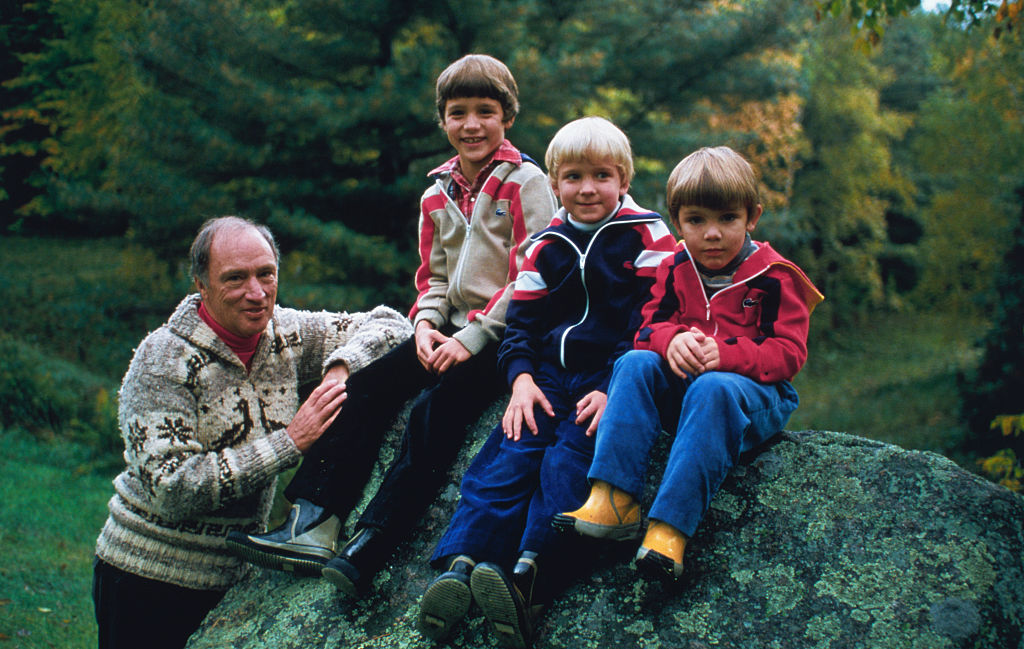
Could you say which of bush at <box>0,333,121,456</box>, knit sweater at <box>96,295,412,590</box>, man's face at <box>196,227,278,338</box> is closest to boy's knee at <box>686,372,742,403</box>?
knit sweater at <box>96,295,412,590</box>

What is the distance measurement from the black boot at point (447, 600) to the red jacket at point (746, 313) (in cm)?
86

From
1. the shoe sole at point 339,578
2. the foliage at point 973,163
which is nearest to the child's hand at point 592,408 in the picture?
the shoe sole at point 339,578

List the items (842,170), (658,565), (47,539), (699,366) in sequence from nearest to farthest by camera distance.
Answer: (658,565) → (699,366) → (47,539) → (842,170)

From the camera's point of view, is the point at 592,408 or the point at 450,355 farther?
the point at 450,355

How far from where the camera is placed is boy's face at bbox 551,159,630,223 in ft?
8.93

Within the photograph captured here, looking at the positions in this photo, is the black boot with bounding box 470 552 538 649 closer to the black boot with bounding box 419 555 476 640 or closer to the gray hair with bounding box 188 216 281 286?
the black boot with bounding box 419 555 476 640

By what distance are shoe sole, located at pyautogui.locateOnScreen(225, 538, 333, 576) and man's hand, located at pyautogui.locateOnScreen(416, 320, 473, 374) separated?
0.77m

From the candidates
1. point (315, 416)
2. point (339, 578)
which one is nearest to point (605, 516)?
point (339, 578)

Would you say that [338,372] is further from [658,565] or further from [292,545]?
[658,565]

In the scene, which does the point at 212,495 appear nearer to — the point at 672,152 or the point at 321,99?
the point at 321,99

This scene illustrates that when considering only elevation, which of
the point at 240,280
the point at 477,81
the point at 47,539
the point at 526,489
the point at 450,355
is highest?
the point at 477,81

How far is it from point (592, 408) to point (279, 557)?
3.81 ft

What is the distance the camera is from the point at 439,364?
9.71ft

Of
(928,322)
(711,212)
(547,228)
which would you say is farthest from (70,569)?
(928,322)
